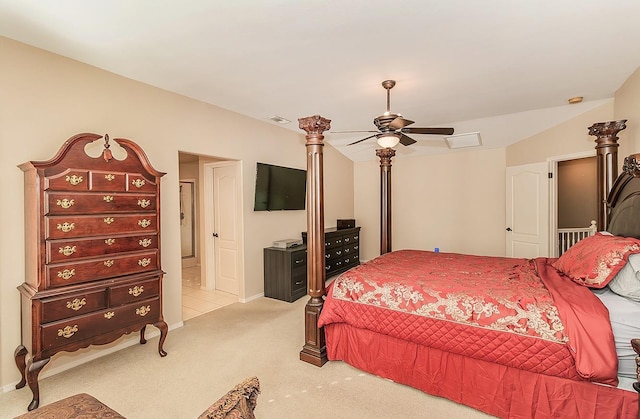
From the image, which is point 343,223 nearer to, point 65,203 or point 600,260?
point 600,260

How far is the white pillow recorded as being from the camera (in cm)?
189

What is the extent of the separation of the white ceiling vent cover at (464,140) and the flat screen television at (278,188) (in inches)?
104

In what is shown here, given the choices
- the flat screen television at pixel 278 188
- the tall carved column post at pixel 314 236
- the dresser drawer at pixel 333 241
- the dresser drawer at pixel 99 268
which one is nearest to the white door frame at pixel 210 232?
the flat screen television at pixel 278 188

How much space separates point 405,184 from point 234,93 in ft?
13.4

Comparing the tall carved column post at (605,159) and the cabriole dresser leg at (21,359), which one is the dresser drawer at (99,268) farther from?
the tall carved column post at (605,159)

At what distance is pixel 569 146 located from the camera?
423 cm

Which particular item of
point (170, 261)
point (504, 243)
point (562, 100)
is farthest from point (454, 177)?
point (170, 261)

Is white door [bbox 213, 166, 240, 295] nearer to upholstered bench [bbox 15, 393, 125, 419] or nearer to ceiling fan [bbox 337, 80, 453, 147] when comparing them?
ceiling fan [bbox 337, 80, 453, 147]

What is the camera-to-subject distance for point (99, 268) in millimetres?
2479

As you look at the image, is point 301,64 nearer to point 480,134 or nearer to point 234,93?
point 234,93

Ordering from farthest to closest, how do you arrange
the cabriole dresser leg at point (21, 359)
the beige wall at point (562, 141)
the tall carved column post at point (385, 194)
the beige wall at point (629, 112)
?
1. the tall carved column post at point (385, 194)
2. the beige wall at point (562, 141)
3. the beige wall at point (629, 112)
4. the cabriole dresser leg at point (21, 359)

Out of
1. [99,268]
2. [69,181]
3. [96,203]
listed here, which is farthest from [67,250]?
[69,181]

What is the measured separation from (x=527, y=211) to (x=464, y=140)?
1.51 meters

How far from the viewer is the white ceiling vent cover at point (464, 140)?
514cm
